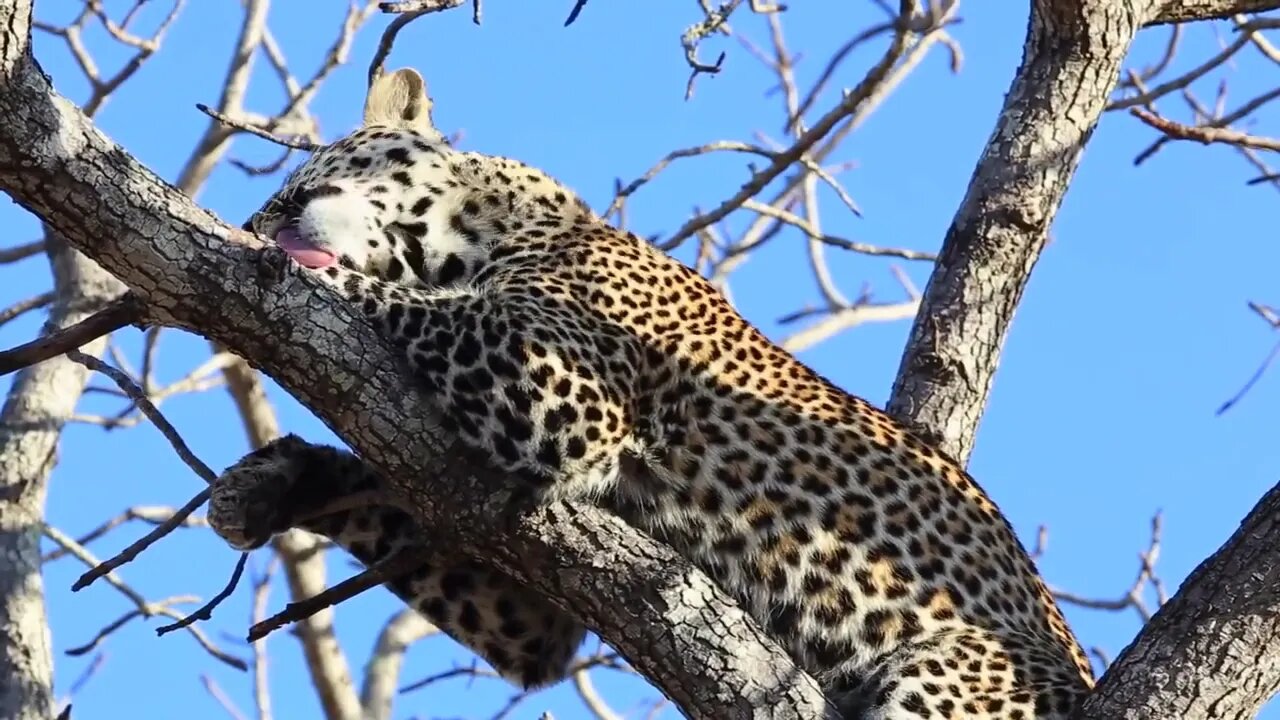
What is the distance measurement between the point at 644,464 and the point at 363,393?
1.33 meters

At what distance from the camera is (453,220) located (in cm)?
709

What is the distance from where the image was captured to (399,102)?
7832 millimetres

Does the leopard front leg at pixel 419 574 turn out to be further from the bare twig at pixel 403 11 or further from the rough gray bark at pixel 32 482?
the rough gray bark at pixel 32 482

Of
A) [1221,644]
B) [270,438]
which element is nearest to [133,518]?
[270,438]

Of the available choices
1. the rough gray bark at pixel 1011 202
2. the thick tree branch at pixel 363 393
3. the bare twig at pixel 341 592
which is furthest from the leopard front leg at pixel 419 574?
the rough gray bark at pixel 1011 202

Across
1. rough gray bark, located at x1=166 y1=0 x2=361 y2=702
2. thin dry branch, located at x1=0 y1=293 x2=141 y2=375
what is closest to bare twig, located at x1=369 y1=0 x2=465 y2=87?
thin dry branch, located at x1=0 y1=293 x2=141 y2=375

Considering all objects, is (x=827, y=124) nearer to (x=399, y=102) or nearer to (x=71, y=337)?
(x=399, y=102)

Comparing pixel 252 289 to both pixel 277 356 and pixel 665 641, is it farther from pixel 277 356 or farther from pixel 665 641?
pixel 665 641

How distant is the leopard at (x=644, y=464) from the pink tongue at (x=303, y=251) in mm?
Answer: 10

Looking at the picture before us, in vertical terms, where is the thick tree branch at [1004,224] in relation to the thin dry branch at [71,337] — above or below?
above

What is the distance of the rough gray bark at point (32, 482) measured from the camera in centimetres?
859

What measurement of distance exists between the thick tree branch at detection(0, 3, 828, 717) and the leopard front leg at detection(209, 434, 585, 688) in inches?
29.5

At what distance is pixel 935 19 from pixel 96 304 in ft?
14.8

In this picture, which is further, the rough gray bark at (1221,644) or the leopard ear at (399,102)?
the leopard ear at (399,102)
